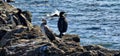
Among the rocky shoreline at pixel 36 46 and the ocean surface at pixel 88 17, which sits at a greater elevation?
the rocky shoreline at pixel 36 46

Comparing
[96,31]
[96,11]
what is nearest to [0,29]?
[96,31]

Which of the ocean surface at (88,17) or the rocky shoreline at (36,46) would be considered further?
the ocean surface at (88,17)

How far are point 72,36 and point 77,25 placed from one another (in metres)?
13.2

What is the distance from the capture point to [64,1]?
51594 mm

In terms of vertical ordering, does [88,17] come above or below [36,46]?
below

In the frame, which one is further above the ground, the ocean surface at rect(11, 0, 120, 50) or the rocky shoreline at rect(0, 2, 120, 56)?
the rocky shoreline at rect(0, 2, 120, 56)

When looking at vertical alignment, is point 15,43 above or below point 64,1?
above

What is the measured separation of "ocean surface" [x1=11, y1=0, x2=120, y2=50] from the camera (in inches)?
1137

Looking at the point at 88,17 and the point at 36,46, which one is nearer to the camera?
the point at 36,46

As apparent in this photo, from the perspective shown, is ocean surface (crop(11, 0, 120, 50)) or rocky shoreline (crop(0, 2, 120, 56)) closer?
rocky shoreline (crop(0, 2, 120, 56))

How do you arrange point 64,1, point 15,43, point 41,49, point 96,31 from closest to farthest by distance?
point 41,49
point 15,43
point 96,31
point 64,1

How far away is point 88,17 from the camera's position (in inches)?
1556

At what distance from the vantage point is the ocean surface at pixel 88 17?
28.9 metres

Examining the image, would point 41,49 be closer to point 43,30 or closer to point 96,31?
point 43,30
